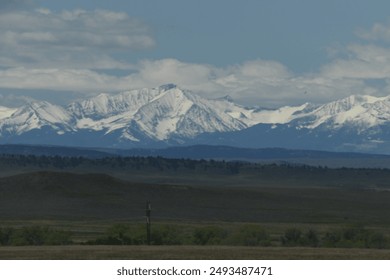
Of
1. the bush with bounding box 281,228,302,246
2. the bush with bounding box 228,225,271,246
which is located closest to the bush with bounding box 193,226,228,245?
the bush with bounding box 228,225,271,246

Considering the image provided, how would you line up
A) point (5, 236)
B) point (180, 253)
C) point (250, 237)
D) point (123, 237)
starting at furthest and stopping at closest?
point (5, 236)
point (250, 237)
point (123, 237)
point (180, 253)

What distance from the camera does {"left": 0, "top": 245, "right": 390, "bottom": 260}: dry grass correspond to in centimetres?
6250

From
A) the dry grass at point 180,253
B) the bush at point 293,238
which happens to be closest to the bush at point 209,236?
the bush at point 293,238

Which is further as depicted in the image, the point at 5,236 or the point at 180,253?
the point at 5,236

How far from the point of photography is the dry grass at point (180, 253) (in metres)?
62.5

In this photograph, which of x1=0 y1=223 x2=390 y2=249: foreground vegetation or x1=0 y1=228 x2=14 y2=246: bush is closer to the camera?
x1=0 y1=223 x2=390 y2=249: foreground vegetation

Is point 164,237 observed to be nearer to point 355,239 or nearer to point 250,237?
point 250,237

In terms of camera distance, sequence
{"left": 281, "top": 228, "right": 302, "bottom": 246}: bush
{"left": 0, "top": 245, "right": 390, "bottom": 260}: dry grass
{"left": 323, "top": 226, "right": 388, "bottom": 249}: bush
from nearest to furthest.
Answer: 1. {"left": 0, "top": 245, "right": 390, "bottom": 260}: dry grass
2. {"left": 323, "top": 226, "right": 388, "bottom": 249}: bush
3. {"left": 281, "top": 228, "right": 302, "bottom": 246}: bush

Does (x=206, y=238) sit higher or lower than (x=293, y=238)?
higher

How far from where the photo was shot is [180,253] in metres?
65.1

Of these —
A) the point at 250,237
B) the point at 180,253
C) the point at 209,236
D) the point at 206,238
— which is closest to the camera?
the point at 180,253

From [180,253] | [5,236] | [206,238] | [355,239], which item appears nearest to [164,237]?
[206,238]

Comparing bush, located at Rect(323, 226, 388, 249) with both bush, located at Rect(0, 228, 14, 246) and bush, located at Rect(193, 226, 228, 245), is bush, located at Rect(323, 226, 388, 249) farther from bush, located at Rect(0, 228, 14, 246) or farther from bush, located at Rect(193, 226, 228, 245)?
bush, located at Rect(0, 228, 14, 246)

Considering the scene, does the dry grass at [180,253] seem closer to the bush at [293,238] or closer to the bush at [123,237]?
the bush at [123,237]
